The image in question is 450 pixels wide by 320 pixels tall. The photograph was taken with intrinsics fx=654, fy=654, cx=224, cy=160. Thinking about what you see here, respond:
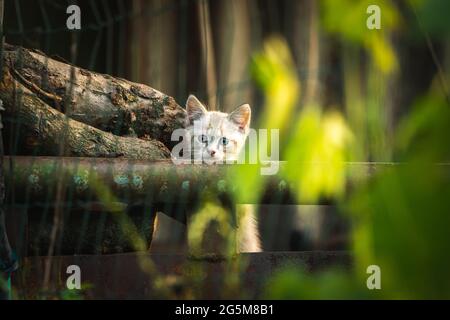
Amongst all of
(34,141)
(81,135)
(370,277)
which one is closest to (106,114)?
(81,135)

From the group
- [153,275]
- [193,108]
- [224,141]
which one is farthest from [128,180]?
[224,141]

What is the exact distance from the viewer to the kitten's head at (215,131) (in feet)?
8.68

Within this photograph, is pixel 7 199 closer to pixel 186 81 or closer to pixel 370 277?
pixel 370 277

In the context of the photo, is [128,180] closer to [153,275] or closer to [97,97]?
[153,275]

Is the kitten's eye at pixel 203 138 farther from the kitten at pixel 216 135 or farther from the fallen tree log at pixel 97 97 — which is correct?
the fallen tree log at pixel 97 97

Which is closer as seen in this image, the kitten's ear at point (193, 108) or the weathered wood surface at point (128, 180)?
the weathered wood surface at point (128, 180)

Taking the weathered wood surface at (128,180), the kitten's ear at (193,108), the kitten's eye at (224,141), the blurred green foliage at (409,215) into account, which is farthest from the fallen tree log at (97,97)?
the blurred green foliage at (409,215)

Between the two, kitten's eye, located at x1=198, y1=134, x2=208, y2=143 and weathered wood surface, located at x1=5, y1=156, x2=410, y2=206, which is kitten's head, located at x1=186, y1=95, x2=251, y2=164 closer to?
kitten's eye, located at x1=198, y1=134, x2=208, y2=143

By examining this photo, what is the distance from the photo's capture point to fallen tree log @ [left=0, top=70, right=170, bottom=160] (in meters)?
1.93

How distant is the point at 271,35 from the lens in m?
3.38

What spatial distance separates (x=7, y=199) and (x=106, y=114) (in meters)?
0.69

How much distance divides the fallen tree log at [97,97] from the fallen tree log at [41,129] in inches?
2.4

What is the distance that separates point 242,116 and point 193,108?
0.24 m

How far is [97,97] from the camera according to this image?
2.29 meters
